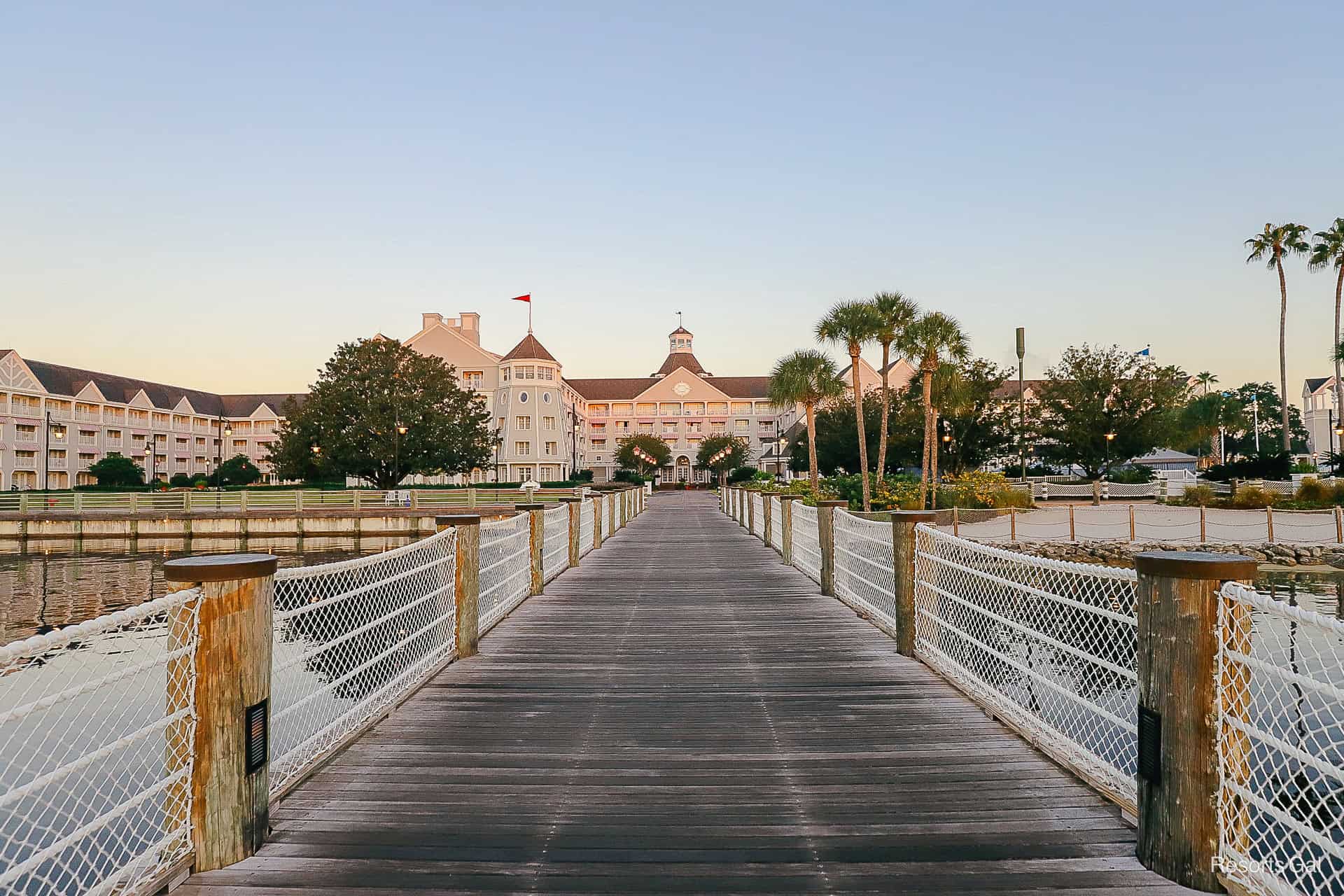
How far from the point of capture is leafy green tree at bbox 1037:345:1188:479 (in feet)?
176

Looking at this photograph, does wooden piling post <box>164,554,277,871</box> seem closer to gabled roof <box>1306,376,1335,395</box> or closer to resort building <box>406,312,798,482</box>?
resort building <box>406,312,798,482</box>

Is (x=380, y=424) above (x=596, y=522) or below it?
above

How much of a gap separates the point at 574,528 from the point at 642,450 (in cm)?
6399

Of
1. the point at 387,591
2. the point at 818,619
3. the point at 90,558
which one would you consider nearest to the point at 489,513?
the point at 90,558

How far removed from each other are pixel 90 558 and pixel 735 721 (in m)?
33.2

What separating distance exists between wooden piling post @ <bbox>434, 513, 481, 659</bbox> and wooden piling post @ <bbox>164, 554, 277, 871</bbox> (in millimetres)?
3764

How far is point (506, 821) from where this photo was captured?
391 centimetres

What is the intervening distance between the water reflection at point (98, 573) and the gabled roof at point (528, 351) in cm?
3686

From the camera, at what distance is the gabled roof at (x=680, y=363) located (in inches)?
4437

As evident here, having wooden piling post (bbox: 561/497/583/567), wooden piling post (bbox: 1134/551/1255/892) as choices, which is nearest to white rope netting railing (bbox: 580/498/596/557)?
wooden piling post (bbox: 561/497/583/567)

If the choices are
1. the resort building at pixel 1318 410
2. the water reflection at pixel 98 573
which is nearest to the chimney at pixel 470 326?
the water reflection at pixel 98 573

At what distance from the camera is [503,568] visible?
969 cm

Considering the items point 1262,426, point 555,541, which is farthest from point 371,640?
point 1262,426

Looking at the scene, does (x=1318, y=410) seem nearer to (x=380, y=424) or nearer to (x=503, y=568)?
(x=380, y=424)
